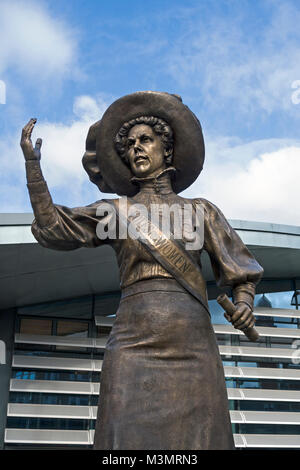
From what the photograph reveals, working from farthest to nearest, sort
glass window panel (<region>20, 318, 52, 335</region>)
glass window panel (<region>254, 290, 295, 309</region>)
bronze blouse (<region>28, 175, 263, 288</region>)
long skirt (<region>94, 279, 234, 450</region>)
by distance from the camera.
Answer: glass window panel (<region>254, 290, 295, 309</region>)
glass window panel (<region>20, 318, 52, 335</region>)
bronze blouse (<region>28, 175, 263, 288</region>)
long skirt (<region>94, 279, 234, 450</region>)

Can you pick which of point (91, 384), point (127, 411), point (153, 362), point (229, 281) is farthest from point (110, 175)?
point (91, 384)

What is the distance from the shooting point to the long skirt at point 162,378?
2.76 metres

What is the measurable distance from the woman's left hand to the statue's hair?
1.21 m

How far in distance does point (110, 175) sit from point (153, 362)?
143cm

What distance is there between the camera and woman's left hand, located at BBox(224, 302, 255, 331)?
10.0 ft

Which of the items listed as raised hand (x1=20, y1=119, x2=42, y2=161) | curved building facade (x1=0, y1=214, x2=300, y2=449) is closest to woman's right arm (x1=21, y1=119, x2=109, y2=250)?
raised hand (x1=20, y1=119, x2=42, y2=161)

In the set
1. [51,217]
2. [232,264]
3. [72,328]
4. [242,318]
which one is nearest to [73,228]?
[51,217]

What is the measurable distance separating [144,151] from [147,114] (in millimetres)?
272

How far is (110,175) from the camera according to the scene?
3.75 m

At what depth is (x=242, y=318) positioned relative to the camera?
10.0 feet

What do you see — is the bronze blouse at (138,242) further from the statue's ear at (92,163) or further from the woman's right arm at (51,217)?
the statue's ear at (92,163)

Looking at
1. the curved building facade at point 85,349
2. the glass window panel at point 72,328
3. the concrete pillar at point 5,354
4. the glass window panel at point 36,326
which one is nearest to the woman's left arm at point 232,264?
the curved building facade at point 85,349

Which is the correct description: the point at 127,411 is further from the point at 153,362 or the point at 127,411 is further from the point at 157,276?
the point at 157,276

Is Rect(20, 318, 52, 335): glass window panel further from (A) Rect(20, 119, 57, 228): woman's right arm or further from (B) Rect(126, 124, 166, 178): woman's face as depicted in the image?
(A) Rect(20, 119, 57, 228): woman's right arm
